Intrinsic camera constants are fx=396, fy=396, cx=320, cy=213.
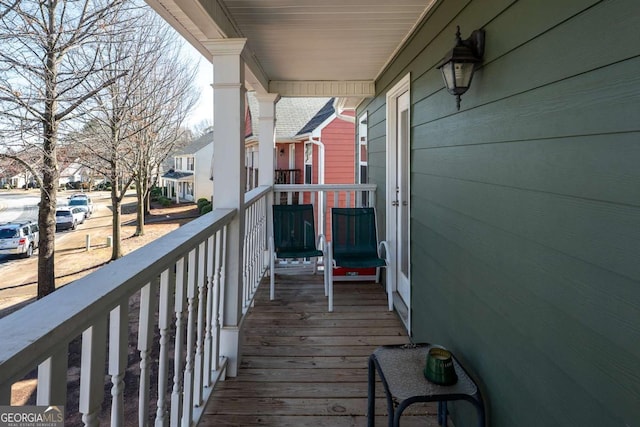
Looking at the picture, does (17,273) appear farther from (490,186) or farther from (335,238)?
(490,186)

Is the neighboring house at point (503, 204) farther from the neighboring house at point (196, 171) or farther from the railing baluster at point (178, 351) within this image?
the neighboring house at point (196, 171)

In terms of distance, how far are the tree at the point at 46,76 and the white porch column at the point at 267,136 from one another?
434cm

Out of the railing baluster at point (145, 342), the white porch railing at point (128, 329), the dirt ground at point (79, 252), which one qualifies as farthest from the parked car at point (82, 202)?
the railing baluster at point (145, 342)

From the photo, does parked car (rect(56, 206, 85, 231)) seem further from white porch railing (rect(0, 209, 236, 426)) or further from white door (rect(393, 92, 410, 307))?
white porch railing (rect(0, 209, 236, 426))

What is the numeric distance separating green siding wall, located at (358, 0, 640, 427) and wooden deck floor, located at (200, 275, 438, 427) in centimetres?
61

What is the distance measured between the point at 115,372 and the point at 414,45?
2718mm

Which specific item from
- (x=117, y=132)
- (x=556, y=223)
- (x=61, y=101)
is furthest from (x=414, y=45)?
(x=117, y=132)

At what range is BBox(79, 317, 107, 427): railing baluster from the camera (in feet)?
2.94

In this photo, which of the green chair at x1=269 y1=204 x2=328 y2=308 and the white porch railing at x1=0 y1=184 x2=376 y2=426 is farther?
the green chair at x1=269 y1=204 x2=328 y2=308

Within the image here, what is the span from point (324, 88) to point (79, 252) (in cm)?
995

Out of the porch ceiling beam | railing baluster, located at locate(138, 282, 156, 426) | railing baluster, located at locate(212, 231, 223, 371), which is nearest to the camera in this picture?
railing baluster, located at locate(138, 282, 156, 426)

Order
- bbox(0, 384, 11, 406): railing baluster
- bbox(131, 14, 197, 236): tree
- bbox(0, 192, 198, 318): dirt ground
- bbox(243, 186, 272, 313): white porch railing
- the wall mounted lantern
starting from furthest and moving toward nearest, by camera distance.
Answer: bbox(131, 14, 197, 236): tree
bbox(0, 192, 198, 318): dirt ground
bbox(243, 186, 272, 313): white porch railing
the wall mounted lantern
bbox(0, 384, 11, 406): railing baluster

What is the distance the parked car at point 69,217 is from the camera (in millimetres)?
10695

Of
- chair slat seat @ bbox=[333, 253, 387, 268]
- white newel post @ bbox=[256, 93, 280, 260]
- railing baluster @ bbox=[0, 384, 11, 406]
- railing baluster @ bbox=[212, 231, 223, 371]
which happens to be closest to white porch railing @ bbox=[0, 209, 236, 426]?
railing baluster @ bbox=[0, 384, 11, 406]
